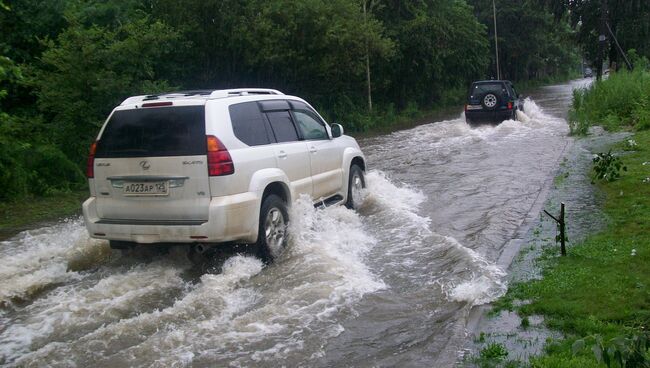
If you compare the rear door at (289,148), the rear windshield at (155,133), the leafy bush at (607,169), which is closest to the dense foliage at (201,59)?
the rear windshield at (155,133)

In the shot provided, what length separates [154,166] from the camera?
22.5ft

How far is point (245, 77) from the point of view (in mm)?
23859

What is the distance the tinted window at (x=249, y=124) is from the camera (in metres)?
7.33

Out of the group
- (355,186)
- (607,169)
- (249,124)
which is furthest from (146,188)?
(607,169)

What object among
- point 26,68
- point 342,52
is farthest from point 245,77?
point 26,68

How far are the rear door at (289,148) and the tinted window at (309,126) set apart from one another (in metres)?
0.20

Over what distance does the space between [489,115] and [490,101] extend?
0.50m

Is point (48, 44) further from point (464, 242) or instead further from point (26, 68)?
point (464, 242)

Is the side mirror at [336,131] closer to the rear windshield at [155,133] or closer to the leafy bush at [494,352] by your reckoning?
the rear windshield at [155,133]

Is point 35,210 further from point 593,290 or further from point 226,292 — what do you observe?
point 593,290

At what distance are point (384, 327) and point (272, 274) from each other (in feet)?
5.96

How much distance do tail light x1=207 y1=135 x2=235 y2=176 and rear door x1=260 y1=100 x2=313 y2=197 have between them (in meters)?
1.04

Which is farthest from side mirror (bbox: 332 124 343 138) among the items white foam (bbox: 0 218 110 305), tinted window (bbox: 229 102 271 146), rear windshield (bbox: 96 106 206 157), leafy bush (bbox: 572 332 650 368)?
leafy bush (bbox: 572 332 650 368)

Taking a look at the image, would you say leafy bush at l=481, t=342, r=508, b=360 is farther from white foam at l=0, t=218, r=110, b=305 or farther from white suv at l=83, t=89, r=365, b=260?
white foam at l=0, t=218, r=110, b=305
